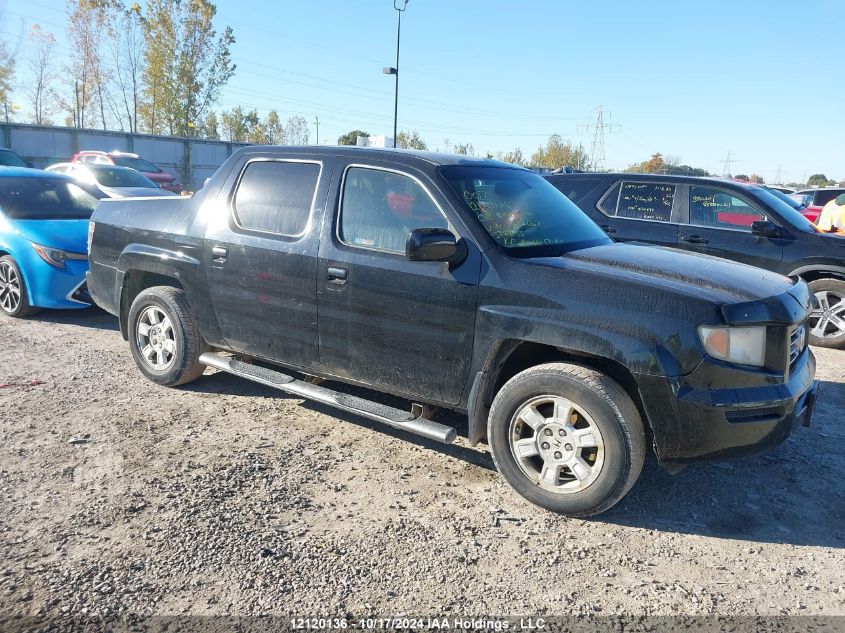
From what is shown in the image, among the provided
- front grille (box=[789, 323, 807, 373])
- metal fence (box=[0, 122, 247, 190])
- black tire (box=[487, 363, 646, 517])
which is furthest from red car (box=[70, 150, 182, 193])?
front grille (box=[789, 323, 807, 373])

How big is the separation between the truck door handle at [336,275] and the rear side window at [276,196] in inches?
15.8

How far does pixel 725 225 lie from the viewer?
7.45 metres

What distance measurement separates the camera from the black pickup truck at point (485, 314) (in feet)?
10.2

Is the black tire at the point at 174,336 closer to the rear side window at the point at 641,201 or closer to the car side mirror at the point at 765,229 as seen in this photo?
the rear side window at the point at 641,201

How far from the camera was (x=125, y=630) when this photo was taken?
7.93 feet

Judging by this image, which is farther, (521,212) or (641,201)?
(641,201)

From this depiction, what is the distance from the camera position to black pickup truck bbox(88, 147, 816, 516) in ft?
10.2

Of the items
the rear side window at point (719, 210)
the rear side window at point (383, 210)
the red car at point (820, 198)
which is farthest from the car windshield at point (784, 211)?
the red car at point (820, 198)

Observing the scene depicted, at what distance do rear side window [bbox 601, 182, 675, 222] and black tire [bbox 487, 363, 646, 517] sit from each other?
197 inches

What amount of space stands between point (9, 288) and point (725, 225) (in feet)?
26.6

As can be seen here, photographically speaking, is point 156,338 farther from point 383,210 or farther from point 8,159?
point 8,159

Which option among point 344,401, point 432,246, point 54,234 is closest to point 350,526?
point 344,401

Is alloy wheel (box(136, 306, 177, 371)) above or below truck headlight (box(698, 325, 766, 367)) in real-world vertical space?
below

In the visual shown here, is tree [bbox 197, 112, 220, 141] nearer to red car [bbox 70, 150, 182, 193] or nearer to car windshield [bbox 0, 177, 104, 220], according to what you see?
red car [bbox 70, 150, 182, 193]
